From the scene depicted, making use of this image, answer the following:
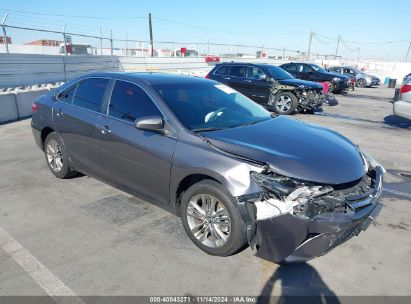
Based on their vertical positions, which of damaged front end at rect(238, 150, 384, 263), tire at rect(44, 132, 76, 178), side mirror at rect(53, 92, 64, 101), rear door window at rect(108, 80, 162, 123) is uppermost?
rear door window at rect(108, 80, 162, 123)

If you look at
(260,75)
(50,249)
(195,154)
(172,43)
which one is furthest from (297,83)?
(172,43)

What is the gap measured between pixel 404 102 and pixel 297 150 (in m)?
7.09

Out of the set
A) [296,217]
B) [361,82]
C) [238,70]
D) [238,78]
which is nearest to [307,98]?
[238,78]

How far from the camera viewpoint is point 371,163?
144 inches

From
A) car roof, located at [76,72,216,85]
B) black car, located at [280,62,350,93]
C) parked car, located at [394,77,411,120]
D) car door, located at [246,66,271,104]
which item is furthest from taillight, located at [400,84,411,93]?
black car, located at [280,62,350,93]

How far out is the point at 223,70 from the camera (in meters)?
12.6

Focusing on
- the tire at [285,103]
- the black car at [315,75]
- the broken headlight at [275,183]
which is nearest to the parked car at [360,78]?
the black car at [315,75]

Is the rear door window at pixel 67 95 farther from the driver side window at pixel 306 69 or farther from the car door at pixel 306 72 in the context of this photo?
the driver side window at pixel 306 69

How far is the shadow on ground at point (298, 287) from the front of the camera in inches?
108

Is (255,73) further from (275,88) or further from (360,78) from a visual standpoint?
(360,78)

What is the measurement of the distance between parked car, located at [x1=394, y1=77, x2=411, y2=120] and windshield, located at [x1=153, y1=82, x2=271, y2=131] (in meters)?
5.98

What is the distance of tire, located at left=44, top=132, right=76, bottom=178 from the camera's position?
16.3 ft

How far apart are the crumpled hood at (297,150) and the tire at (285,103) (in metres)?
7.43

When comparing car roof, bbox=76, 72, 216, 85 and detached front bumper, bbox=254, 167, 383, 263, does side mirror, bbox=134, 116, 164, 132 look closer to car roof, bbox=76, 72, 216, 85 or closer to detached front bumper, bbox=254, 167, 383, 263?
car roof, bbox=76, 72, 216, 85
